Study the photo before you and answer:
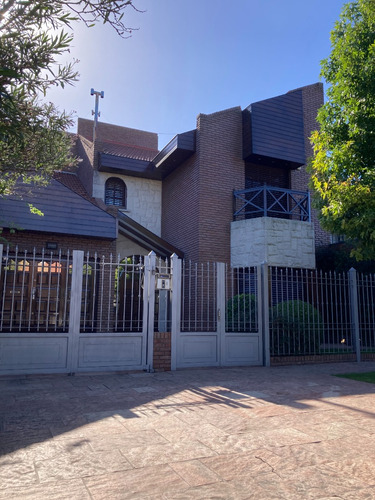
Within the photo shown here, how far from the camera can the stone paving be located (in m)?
3.04

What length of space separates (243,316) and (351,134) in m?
4.71

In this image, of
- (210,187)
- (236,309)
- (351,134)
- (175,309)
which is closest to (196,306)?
(175,309)

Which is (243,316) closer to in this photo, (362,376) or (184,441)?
(362,376)

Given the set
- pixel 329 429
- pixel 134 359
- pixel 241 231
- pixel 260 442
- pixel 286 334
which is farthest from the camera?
pixel 241 231

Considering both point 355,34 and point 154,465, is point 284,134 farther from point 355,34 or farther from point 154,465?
point 154,465

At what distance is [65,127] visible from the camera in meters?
5.94

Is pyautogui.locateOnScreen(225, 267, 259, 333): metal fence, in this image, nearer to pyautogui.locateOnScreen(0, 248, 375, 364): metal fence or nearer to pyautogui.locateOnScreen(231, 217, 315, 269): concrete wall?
pyautogui.locateOnScreen(0, 248, 375, 364): metal fence

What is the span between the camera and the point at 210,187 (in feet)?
46.8

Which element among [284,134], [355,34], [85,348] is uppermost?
[284,134]

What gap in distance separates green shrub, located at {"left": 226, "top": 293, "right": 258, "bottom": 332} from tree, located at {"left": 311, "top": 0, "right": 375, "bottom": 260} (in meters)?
2.68

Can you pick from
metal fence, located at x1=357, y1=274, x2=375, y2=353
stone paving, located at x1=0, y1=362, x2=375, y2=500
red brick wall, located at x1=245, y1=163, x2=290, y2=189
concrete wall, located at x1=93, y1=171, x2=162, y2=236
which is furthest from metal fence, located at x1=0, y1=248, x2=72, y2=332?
red brick wall, located at x1=245, y1=163, x2=290, y2=189

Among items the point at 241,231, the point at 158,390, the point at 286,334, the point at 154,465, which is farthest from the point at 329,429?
the point at 241,231

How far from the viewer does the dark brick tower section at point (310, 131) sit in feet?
52.2

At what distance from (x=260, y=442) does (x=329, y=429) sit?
979 millimetres
